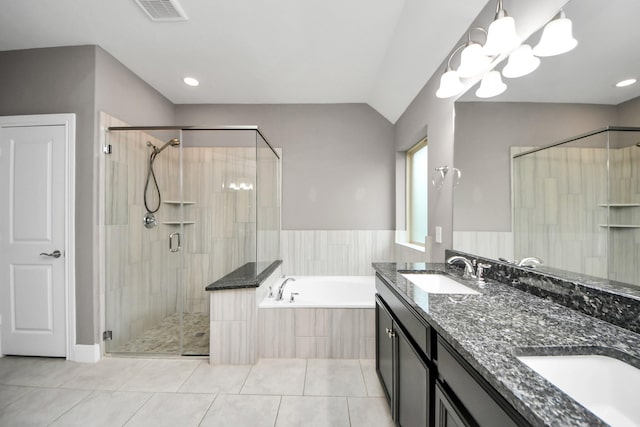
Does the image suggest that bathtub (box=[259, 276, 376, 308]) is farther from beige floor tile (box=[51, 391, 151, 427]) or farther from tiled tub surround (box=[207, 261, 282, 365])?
beige floor tile (box=[51, 391, 151, 427])

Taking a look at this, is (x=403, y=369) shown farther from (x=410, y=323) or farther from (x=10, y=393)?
(x=10, y=393)

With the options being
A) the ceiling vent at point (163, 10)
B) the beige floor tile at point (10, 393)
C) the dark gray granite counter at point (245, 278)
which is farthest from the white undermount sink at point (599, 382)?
the beige floor tile at point (10, 393)

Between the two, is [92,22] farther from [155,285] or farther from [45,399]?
[45,399]

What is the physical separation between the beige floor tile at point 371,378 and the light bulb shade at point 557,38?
209 cm

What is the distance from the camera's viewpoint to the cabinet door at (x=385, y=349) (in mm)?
1453

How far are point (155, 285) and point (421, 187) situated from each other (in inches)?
117

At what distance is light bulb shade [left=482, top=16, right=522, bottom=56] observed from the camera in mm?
1166

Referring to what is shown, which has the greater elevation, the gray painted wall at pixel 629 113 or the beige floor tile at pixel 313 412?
the gray painted wall at pixel 629 113

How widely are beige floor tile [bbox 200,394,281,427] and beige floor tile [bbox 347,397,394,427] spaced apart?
0.48 m

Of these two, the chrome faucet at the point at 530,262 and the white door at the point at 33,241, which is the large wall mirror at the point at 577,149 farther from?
the white door at the point at 33,241

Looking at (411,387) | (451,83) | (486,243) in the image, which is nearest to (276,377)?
(411,387)

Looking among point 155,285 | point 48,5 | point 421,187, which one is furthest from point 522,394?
point 48,5

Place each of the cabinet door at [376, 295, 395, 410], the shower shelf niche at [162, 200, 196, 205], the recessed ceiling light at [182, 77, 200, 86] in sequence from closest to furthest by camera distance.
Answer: the cabinet door at [376, 295, 395, 410], the shower shelf niche at [162, 200, 196, 205], the recessed ceiling light at [182, 77, 200, 86]

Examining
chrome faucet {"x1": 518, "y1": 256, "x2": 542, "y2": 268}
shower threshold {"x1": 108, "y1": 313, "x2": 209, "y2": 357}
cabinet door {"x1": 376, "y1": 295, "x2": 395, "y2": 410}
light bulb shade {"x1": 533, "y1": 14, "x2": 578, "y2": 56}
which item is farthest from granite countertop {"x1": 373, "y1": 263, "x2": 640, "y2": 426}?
shower threshold {"x1": 108, "y1": 313, "x2": 209, "y2": 357}
